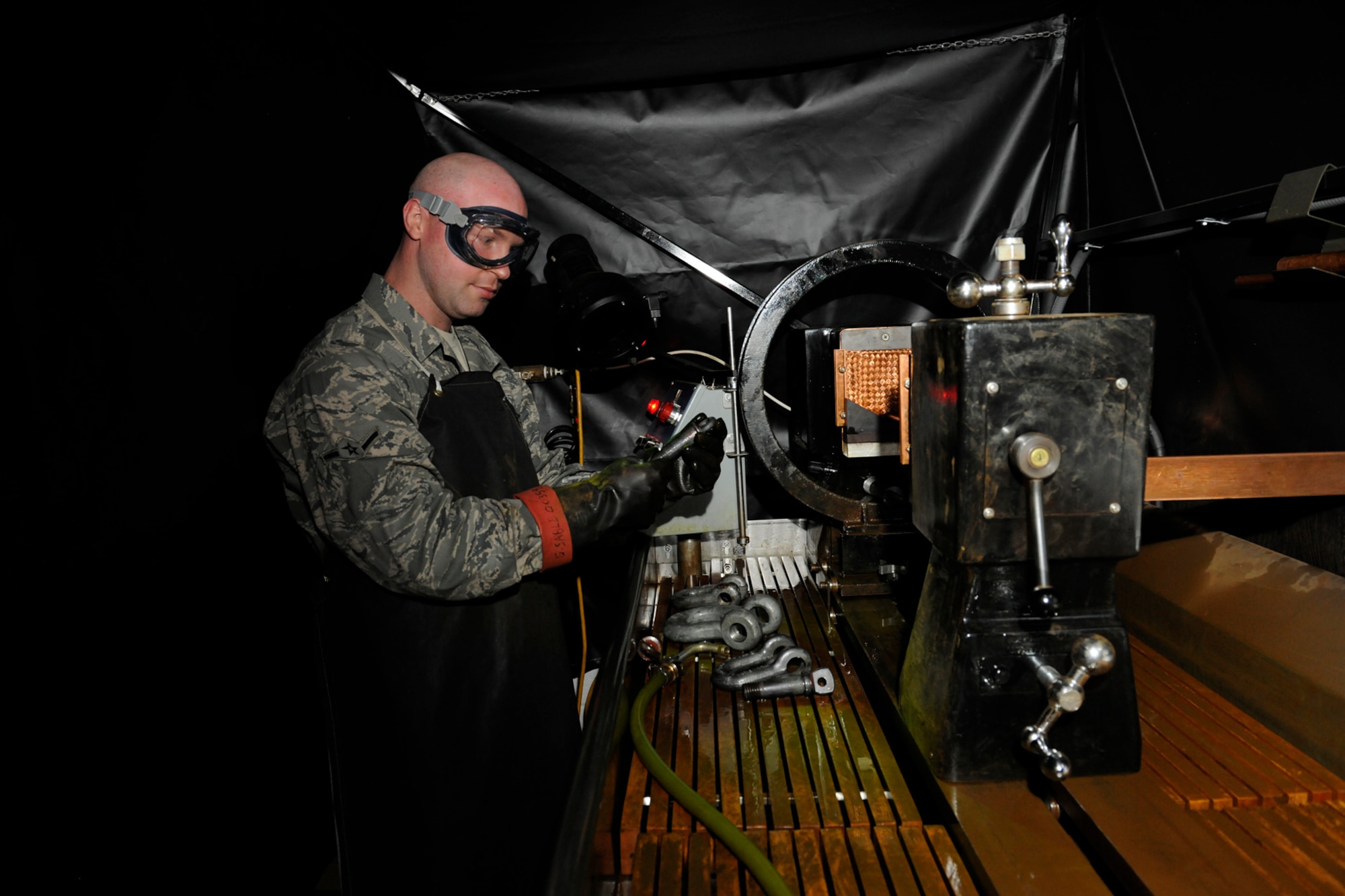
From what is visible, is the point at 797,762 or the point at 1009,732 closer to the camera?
the point at 1009,732

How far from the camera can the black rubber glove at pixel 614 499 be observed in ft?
5.69

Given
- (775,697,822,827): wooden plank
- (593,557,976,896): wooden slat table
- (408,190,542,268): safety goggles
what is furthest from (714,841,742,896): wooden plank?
(408,190,542,268): safety goggles

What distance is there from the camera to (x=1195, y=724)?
1.31 meters

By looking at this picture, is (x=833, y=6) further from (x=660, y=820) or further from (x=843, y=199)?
(x=660, y=820)

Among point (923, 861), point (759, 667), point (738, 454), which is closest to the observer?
point (923, 861)

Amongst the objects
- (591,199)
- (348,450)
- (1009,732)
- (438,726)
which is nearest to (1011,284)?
(1009,732)

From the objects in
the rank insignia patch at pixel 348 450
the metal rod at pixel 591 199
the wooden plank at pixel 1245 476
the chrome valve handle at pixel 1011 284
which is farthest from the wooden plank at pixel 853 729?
the metal rod at pixel 591 199

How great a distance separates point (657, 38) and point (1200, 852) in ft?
8.34

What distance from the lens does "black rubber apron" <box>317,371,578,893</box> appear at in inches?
64.9

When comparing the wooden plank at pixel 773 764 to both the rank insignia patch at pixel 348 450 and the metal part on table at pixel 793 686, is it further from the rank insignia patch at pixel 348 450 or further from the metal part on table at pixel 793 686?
the rank insignia patch at pixel 348 450

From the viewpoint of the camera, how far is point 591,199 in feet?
9.21

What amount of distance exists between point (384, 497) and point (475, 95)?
200 cm

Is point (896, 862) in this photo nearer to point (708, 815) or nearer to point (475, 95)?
point (708, 815)

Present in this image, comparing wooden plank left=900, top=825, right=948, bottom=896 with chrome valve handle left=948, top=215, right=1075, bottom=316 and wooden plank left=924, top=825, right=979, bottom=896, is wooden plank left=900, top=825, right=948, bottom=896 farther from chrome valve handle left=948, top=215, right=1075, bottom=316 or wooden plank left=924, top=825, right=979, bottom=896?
chrome valve handle left=948, top=215, right=1075, bottom=316
